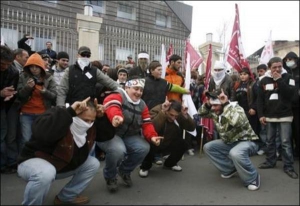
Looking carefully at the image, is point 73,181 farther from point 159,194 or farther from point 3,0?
point 3,0

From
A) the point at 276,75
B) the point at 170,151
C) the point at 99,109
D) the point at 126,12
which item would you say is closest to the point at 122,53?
the point at 170,151

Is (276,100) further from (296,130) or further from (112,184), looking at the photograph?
(112,184)

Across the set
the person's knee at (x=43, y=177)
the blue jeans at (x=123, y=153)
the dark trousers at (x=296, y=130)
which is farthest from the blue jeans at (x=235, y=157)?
the person's knee at (x=43, y=177)

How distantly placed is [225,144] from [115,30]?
6.94m

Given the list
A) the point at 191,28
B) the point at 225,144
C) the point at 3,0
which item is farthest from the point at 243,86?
the point at 191,28

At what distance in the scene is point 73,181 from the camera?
3.46m

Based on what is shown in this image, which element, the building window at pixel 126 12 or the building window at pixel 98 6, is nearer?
the building window at pixel 98 6

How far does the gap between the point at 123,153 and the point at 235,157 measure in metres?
1.51

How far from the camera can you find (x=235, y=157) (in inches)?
164

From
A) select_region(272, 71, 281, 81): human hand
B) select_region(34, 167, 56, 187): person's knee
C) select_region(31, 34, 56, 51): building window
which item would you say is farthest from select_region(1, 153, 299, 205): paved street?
select_region(31, 34, 56, 51): building window

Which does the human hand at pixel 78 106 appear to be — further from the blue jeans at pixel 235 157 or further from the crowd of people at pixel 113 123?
the blue jeans at pixel 235 157

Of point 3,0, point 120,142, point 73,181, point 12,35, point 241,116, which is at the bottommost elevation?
point 73,181

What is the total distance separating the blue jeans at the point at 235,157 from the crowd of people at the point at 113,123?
0.01 m

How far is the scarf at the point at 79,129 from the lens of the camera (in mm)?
3334
